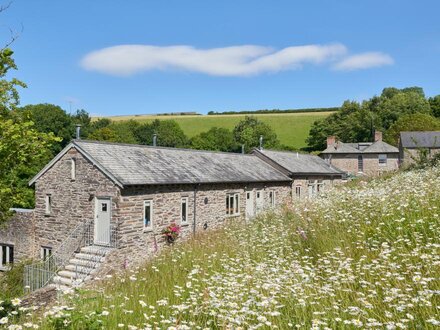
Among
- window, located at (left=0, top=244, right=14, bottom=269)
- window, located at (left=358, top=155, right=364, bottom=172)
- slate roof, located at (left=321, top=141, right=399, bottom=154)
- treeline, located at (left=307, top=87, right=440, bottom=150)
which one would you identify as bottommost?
window, located at (left=0, top=244, right=14, bottom=269)

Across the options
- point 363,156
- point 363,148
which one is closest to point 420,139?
point 363,156

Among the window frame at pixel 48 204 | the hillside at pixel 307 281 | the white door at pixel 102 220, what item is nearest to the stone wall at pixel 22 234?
the window frame at pixel 48 204

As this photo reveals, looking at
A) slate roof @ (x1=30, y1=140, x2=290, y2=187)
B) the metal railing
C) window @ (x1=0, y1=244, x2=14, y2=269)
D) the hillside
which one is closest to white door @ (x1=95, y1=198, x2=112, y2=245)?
the metal railing

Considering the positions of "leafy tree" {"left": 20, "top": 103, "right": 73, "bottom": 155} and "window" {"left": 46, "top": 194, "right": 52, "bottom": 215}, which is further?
"leafy tree" {"left": 20, "top": 103, "right": 73, "bottom": 155}

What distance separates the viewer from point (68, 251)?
19141 millimetres

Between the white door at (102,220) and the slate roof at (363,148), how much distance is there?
152ft

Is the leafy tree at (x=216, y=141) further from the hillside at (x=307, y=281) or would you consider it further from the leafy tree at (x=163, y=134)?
the hillside at (x=307, y=281)

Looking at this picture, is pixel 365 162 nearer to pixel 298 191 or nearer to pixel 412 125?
pixel 412 125

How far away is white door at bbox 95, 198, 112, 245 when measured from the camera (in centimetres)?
1798

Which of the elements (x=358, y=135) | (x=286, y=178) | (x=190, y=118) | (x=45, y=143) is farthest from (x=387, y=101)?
(x=45, y=143)

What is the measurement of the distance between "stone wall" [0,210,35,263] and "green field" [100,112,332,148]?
64.1 meters

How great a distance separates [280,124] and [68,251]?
76.9 m

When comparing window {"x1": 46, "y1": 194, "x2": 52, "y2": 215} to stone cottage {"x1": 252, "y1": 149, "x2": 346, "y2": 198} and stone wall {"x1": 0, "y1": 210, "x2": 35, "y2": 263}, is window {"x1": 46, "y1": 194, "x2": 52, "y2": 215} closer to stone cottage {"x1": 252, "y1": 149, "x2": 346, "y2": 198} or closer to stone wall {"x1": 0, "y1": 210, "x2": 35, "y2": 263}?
stone wall {"x1": 0, "y1": 210, "x2": 35, "y2": 263}

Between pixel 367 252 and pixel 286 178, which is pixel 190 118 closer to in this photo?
pixel 286 178
